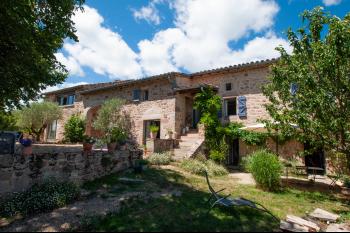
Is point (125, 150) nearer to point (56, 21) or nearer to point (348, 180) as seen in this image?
point (56, 21)

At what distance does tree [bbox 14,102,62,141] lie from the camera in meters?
17.3

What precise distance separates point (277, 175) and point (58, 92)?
20.5 m

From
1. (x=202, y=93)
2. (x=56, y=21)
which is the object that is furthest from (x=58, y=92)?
(x=56, y=21)

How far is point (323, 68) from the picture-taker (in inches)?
272

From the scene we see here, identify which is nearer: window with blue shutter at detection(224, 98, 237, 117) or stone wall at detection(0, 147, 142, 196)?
stone wall at detection(0, 147, 142, 196)

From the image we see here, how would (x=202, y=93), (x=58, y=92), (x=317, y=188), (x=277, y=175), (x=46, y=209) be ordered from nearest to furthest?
(x=46, y=209) → (x=277, y=175) → (x=317, y=188) → (x=202, y=93) → (x=58, y=92)

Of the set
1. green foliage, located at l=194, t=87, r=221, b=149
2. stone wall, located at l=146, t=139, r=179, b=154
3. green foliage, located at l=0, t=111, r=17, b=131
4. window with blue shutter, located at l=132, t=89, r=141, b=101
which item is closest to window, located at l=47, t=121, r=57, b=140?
green foliage, located at l=0, t=111, r=17, b=131

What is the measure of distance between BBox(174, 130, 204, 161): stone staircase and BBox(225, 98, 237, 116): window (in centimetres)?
236

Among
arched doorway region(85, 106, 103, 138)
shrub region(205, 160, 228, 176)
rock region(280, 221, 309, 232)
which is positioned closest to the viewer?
rock region(280, 221, 309, 232)

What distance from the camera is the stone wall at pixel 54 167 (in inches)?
242

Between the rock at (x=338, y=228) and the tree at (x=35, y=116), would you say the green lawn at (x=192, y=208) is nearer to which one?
the rock at (x=338, y=228)

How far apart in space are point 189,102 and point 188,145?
3.69m

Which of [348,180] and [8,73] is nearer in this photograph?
[8,73]

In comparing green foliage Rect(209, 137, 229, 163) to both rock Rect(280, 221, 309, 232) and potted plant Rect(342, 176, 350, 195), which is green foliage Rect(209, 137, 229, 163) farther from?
rock Rect(280, 221, 309, 232)
